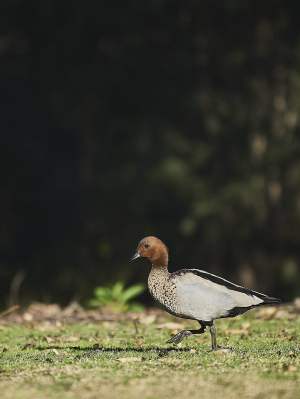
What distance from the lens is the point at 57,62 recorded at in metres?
26.4

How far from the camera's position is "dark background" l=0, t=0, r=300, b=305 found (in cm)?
2444

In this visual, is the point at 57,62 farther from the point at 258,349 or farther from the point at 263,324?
the point at 258,349

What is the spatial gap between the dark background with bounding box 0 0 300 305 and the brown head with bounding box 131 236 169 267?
12851 mm

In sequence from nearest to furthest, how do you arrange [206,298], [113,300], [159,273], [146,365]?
[146,365] < [206,298] < [159,273] < [113,300]

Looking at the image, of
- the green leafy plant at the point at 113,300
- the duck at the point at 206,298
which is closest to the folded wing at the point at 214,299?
the duck at the point at 206,298

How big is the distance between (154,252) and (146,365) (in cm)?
178

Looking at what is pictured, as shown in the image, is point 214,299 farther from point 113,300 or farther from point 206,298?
point 113,300

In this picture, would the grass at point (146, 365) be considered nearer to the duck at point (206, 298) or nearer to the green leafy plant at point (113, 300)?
the duck at point (206, 298)

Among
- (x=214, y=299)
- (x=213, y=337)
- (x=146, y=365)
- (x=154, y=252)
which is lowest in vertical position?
(x=146, y=365)

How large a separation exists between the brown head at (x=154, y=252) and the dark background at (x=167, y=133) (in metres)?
12.9

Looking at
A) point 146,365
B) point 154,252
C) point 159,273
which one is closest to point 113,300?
point 154,252

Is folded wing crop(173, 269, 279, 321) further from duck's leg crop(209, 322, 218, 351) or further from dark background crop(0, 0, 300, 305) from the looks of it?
dark background crop(0, 0, 300, 305)

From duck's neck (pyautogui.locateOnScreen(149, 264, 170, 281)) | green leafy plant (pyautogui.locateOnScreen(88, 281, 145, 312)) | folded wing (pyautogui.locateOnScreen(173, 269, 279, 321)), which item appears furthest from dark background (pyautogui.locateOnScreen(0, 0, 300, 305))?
folded wing (pyautogui.locateOnScreen(173, 269, 279, 321))

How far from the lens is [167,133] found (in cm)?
2520
